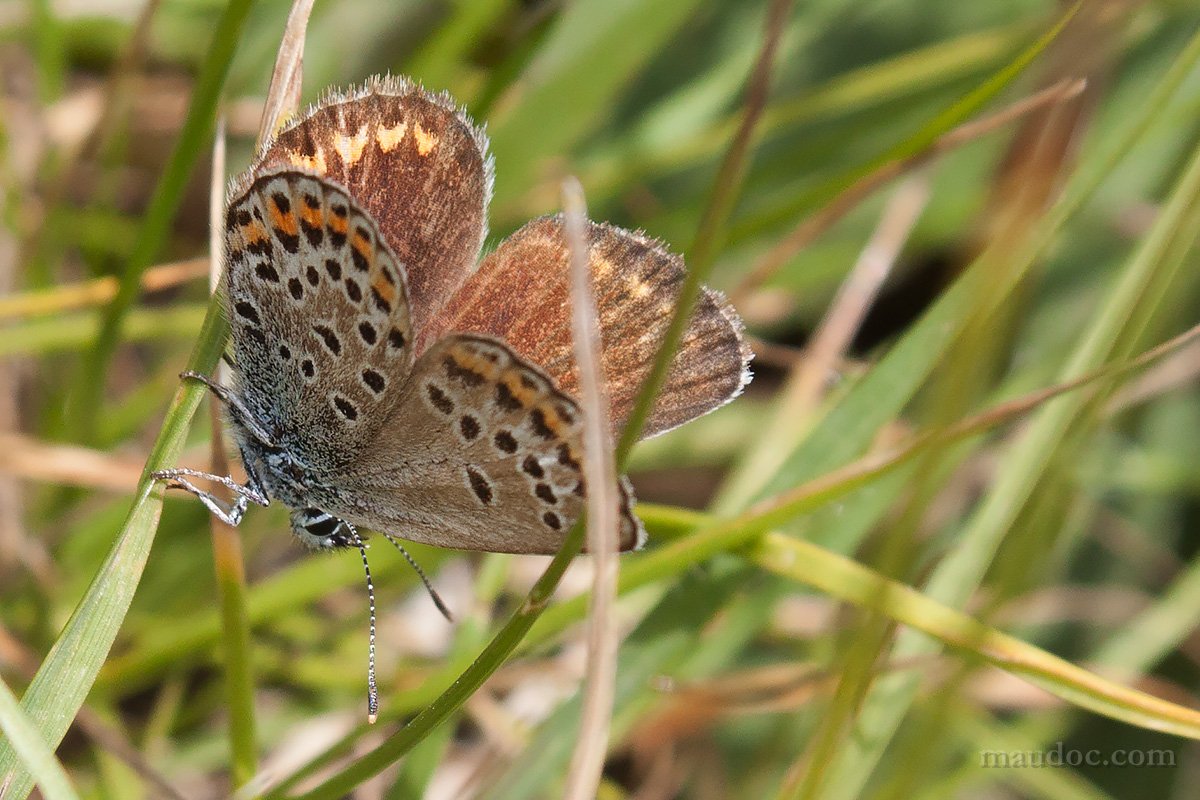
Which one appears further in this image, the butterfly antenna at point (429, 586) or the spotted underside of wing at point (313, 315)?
the butterfly antenna at point (429, 586)

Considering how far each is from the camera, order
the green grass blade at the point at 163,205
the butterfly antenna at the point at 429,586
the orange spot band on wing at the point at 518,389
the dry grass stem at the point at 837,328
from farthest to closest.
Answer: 1. the dry grass stem at the point at 837,328
2. the butterfly antenna at the point at 429,586
3. the green grass blade at the point at 163,205
4. the orange spot band on wing at the point at 518,389

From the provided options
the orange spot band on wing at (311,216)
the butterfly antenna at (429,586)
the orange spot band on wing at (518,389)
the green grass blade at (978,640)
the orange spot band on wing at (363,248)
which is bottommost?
the green grass blade at (978,640)

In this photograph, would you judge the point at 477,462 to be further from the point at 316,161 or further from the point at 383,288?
the point at 316,161

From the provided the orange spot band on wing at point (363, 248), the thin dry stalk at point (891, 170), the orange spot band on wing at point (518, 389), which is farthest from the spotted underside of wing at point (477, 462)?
the thin dry stalk at point (891, 170)

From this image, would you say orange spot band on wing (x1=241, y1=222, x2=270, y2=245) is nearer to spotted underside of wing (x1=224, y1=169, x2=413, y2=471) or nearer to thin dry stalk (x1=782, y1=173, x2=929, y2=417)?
spotted underside of wing (x1=224, y1=169, x2=413, y2=471)

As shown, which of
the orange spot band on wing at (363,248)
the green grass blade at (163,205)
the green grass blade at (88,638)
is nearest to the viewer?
the green grass blade at (88,638)

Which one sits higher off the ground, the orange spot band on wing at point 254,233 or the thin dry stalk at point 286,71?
the thin dry stalk at point 286,71

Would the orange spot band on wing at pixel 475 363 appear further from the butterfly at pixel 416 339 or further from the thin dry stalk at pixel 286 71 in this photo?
the thin dry stalk at pixel 286 71

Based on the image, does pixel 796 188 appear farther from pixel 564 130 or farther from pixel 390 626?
pixel 390 626

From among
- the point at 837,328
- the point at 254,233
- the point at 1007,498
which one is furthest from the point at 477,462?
the point at 837,328
